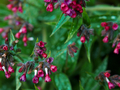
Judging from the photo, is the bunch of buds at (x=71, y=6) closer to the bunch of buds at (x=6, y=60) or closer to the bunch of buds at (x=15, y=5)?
the bunch of buds at (x=6, y=60)

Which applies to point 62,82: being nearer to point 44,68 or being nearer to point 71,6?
point 44,68

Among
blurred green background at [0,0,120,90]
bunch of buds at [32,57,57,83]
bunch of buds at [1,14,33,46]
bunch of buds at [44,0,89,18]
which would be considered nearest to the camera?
bunch of buds at [44,0,89,18]

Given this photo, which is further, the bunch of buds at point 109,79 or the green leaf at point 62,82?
the green leaf at point 62,82

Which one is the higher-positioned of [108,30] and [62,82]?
[108,30]

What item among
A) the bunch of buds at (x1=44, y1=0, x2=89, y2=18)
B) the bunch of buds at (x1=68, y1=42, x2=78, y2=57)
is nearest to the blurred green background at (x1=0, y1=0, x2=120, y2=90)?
the bunch of buds at (x1=68, y1=42, x2=78, y2=57)

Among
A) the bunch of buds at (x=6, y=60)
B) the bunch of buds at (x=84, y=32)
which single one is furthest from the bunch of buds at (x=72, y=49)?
the bunch of buds at (x=6, y=60)

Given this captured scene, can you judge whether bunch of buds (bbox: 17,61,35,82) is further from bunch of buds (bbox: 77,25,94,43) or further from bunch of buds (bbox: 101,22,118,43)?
bunch of buds (bbox: 101,22,118,43)

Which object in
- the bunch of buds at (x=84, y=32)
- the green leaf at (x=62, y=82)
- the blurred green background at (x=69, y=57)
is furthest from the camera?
the blurred green background at (x=69, y=57)

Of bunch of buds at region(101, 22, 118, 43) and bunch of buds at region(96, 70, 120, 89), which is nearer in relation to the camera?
bunch of buds at region(96, 70, 120, 89)

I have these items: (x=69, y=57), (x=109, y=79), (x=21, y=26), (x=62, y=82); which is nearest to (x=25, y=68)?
(x=62, y=82)
